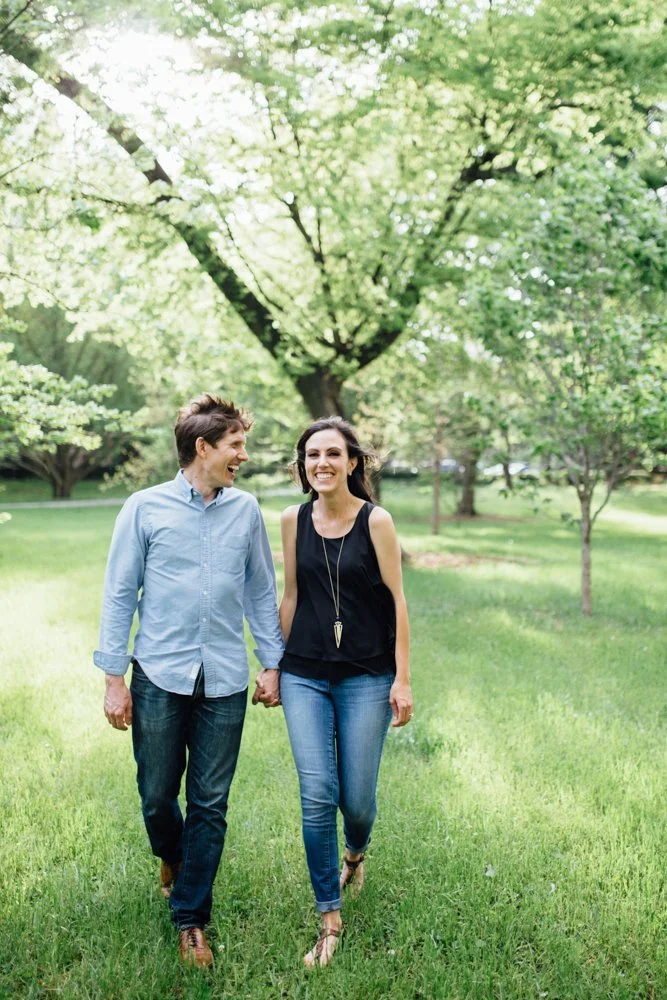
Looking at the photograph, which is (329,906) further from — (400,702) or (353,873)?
(400,702)

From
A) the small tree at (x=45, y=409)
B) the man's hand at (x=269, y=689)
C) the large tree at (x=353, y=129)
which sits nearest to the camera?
the man's hand at (x=269, y=689)

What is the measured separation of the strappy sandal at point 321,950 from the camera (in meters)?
3.21

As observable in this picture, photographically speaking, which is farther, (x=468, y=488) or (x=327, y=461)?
(x=468, y=488)

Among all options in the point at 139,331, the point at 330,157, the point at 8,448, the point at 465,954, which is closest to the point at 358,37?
the point at 330,157

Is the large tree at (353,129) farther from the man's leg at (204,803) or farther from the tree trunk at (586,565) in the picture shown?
the man's leg at (204,803)

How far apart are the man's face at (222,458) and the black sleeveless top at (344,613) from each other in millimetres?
453

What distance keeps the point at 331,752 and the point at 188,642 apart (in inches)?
30.3

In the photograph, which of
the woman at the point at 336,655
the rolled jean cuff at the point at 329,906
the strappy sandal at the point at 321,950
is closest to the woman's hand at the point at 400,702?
the woman at the point at 336,655

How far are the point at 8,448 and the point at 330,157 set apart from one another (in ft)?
20.1

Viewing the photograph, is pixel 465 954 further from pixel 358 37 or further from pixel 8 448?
pixel 358 37

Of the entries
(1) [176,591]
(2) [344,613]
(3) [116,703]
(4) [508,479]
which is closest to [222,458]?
(1) [176,591]

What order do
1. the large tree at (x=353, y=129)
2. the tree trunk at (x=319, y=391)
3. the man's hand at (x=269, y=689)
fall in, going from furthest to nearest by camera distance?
the tree trunk at (x=319, y=391) < the large tree at (x=353, y=129) < the man's hand at (x=269, y=689)

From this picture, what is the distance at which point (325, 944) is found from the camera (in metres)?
3.26

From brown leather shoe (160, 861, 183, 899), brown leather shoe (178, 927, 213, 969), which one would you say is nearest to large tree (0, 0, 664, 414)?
brown leather shoe (160, 861, 183, 899)
